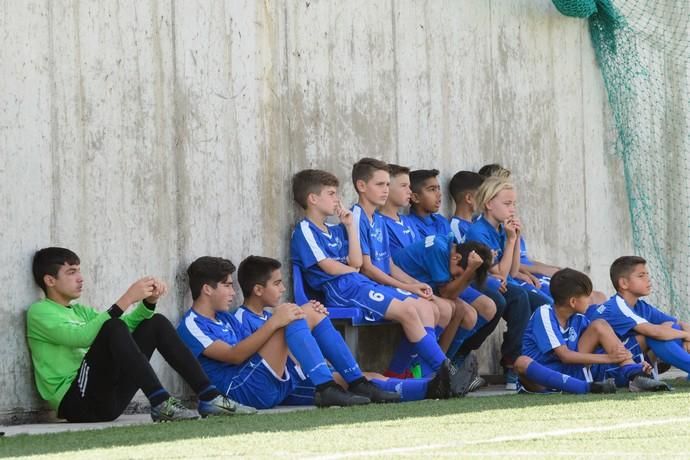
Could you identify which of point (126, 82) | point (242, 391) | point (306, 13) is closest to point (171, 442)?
point (242, 391)

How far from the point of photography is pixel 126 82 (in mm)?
8320

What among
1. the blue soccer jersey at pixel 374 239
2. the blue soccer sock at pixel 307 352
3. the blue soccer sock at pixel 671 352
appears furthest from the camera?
the blue soccer jersey at pixel 374 239

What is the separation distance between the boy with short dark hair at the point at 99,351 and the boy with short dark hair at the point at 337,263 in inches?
70.3

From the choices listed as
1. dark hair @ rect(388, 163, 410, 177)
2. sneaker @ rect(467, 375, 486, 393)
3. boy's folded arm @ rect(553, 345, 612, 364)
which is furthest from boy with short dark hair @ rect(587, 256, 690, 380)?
dark hair @ rect(388, 163, 410, 177)

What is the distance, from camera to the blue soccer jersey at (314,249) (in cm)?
919

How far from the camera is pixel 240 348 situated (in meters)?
8.14

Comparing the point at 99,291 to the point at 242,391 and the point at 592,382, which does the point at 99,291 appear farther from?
the point at 592,382

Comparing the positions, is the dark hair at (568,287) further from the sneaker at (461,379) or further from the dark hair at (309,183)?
the dark hair at (309,183)

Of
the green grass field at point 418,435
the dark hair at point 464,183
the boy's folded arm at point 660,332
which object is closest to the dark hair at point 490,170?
the dark hair at point 464,183

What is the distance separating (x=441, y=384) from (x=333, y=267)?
4.29 feet

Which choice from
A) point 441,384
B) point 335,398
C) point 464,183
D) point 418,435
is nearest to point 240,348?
point 335,398

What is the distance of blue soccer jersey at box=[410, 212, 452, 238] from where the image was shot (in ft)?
33.7

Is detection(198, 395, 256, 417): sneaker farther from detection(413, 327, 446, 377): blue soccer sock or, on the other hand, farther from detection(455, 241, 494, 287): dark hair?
detection(455, 241, 494, 287): dark hair

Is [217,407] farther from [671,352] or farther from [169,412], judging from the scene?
[671,352]
